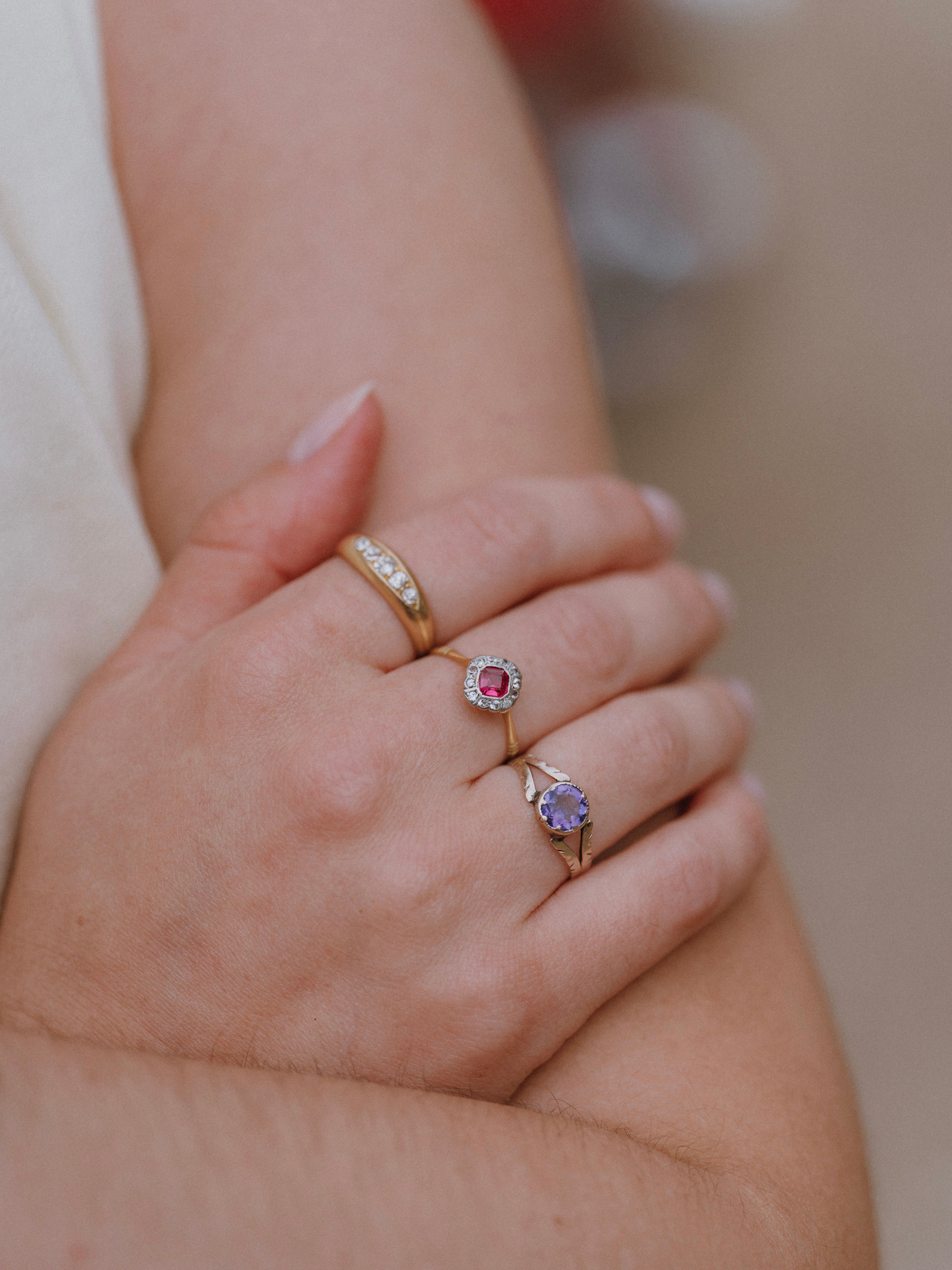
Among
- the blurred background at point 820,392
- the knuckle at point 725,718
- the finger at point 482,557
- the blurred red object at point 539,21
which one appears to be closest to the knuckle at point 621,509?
the finger at point 482,557

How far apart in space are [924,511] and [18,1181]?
2.04m

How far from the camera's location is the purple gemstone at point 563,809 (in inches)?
26.1

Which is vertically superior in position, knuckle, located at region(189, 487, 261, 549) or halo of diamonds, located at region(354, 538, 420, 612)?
knuckle, located at region(189, 487, 261, 549)

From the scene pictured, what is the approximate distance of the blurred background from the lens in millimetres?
1701

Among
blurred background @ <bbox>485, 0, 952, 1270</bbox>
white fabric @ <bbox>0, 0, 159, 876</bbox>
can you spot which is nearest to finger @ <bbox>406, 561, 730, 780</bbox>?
white fabric @ <bbox>0, 0, 159, 876</bbox>

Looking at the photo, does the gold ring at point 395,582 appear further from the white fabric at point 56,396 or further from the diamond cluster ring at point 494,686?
the white fabric at point 56,396

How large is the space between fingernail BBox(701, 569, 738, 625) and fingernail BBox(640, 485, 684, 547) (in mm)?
50

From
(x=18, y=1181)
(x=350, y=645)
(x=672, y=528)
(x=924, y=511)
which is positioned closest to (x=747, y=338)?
(x=924, y=511)

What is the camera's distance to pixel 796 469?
2.09m

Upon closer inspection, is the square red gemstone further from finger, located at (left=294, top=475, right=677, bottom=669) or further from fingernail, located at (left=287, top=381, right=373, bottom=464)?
fingernail, located at (left=287, top=381, right=373, bottom=464)

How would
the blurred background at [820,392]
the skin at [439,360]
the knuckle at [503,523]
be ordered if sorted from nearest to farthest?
the skin at [439,360] → the knuckle at [503,523] → the blurred background at [820,392]

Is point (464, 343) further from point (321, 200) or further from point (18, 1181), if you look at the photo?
point (18, 1181)

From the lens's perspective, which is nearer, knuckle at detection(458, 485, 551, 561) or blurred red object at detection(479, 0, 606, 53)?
knuckle at detection(458, 485, 551, 561)

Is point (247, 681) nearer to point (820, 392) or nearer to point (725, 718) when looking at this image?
point (725, 718)
